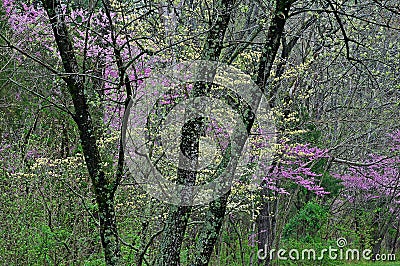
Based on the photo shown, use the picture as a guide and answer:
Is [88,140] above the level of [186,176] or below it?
above

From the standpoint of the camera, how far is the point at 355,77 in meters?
9.71

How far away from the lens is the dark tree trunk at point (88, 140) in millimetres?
3568

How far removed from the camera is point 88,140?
3615 millimetres

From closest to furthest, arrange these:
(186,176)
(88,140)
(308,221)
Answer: (186,176), (88,140), (308,221)

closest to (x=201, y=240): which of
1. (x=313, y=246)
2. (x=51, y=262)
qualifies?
(x=51, y=262)

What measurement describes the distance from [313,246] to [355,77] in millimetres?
3594

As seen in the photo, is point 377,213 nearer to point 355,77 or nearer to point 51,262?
point 355,77

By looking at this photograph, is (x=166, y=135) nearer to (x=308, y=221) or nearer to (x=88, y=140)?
(x=88, y=140)

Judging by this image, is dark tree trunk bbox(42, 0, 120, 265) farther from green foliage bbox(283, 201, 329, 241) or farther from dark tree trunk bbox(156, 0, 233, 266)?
green foliage bbox(283, 201, 329, 241)

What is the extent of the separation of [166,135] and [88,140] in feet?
6.13

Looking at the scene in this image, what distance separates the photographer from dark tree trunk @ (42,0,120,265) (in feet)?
11.7

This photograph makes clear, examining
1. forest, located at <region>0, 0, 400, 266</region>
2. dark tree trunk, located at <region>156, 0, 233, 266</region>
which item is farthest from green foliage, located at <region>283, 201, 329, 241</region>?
dark tree trunk, located at <region>156, 0, 233, 266</region>

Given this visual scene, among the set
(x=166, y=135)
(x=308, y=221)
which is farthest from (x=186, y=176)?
(x=308, y=221)

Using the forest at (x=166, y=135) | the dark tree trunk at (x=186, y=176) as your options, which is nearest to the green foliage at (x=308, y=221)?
the forest at (x=166, y=135)
